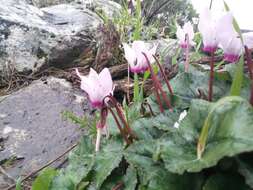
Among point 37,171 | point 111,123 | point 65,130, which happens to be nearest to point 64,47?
point 65,130

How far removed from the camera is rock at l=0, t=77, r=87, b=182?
1.92 metres

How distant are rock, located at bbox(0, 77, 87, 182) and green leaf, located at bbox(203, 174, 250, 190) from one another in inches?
44.9

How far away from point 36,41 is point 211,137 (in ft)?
8.33

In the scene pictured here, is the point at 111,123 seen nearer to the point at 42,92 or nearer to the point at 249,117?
the point at 249,117

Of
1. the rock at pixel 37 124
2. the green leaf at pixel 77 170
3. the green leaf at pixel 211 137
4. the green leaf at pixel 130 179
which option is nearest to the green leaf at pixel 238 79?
the green leaf at pixel 211 137

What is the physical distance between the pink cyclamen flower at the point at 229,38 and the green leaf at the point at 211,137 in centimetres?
23

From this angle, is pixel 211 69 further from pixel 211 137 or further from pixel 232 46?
pixel 211 137

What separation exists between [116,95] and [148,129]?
1.28m

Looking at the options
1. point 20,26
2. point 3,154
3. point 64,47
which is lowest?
point 3,154

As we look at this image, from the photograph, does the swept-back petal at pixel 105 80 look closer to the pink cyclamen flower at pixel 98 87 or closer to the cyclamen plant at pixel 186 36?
the pink cyclamen flower at pixel 98 87

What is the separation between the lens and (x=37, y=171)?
1.73 meters

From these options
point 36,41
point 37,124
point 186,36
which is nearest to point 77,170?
point 186,36

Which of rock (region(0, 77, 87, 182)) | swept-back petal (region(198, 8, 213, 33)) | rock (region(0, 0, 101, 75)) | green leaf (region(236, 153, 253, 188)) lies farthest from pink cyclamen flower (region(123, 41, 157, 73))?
rock (region(0, 0, 101, 75))

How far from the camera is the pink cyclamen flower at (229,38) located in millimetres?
1021
